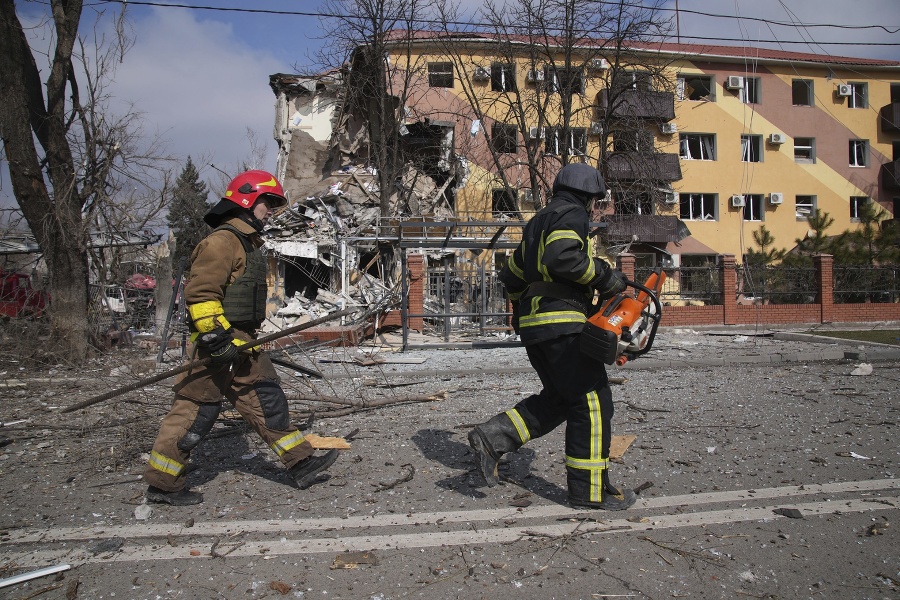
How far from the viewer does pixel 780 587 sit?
97.8 inches

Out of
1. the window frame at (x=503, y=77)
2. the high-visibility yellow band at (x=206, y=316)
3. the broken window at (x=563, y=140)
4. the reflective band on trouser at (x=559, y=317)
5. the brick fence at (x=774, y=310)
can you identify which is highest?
the window frame at (x=503, y=77)

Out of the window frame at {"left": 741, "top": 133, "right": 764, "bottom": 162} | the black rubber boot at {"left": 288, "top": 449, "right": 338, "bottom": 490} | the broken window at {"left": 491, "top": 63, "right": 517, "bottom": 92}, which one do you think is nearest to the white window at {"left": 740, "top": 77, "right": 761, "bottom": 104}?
the window frame at {"left": 741, "top": 133, "right": 764, "bottom": 162}

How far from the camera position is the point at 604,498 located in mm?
3275

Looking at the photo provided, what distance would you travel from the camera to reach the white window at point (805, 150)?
30297mm

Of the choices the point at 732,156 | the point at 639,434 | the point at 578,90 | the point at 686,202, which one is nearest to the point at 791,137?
the point at 732,156

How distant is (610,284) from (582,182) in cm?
62

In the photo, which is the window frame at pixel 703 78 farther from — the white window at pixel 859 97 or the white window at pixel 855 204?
the white window at pixel 855 204

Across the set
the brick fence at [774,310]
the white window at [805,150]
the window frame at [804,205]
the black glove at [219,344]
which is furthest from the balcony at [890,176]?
the black glove at [219,344]

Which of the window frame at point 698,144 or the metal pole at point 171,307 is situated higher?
the window frame at point 698,144

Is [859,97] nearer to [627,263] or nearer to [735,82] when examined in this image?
[735,82]

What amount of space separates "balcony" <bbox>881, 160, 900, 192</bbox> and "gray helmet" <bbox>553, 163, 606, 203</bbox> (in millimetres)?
34696

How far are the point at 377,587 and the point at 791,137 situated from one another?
3379cm

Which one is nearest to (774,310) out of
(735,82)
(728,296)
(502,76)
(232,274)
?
(728,296)

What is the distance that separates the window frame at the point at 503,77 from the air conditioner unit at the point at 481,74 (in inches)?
10.2
